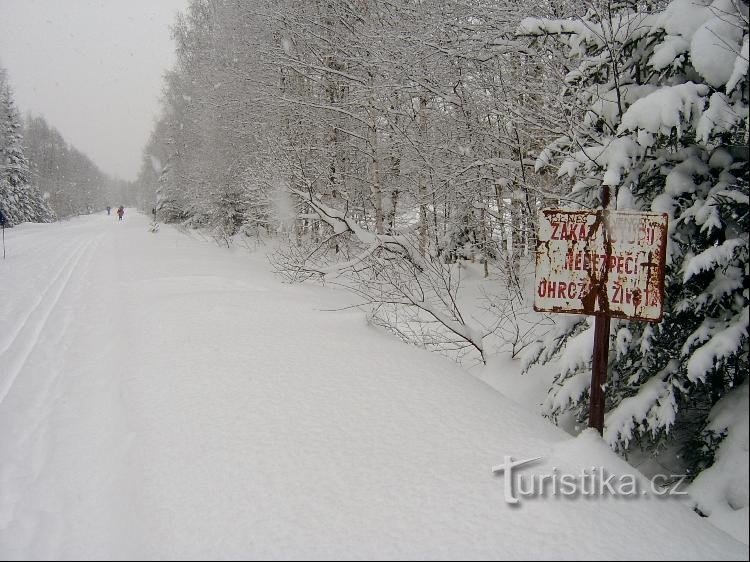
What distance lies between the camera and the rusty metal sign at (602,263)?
2602mm

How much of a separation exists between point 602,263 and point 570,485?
1225 millimetres

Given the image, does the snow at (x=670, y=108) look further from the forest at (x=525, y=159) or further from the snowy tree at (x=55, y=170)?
the snowy tree at (x=55, y=170)

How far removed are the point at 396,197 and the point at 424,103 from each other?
3.84 meters

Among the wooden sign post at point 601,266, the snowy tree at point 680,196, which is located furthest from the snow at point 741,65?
the wooden sign post at point 601,266

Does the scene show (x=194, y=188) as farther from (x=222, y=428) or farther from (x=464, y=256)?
(x=222, y=428)

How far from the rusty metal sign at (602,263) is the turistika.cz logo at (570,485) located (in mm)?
885

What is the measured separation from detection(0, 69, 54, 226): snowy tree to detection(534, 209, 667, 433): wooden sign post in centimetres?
4615

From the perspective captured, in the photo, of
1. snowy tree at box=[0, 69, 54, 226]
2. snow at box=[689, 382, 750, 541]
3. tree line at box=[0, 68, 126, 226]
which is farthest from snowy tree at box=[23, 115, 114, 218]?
snow at box=[689, 382, 750, 541]

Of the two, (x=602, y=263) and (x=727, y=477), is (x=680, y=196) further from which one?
(x=727, y=477)

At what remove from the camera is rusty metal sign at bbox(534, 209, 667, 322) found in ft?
8.54

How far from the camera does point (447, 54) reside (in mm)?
7227

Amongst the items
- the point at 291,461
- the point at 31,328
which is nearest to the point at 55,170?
the point at 31,328

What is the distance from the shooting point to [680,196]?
3.21m

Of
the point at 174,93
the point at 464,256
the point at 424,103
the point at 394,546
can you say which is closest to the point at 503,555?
the point at 394,546
